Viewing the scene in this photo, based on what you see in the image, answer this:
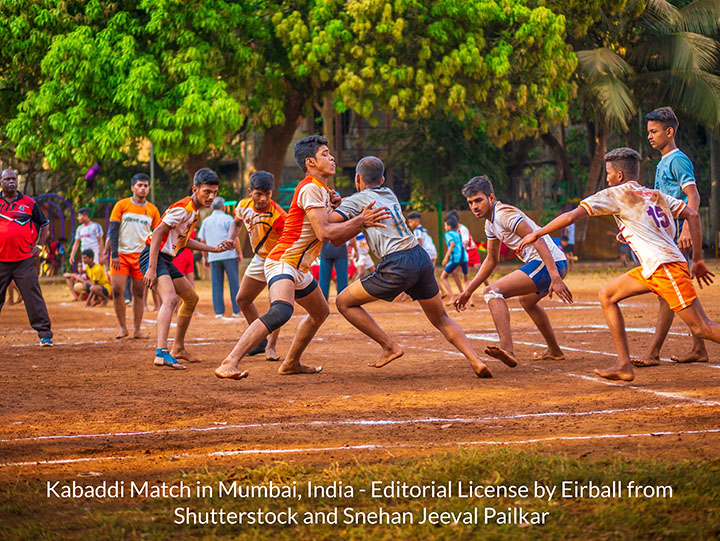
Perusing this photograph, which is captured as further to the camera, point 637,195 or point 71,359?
point 71,359

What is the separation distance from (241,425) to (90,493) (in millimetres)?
1773

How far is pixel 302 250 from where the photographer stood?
7.99 metres

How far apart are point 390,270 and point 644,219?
2033 millimetres

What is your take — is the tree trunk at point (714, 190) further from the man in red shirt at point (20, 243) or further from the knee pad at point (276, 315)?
the knee pad at point (276, 315)

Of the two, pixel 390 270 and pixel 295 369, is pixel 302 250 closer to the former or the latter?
pixel 390 270

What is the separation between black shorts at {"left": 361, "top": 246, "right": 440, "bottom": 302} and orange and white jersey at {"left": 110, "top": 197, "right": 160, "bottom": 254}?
5016 mm

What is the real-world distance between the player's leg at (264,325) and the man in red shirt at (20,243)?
4520mm

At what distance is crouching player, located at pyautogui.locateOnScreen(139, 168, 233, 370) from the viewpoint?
29.9 feet

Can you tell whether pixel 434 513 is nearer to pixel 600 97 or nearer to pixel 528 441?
pixel 528 441

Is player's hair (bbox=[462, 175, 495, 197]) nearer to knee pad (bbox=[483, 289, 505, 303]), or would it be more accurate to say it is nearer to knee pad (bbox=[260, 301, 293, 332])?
knee pad (bbox=[483, 289, 505, 303])

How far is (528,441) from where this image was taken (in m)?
5.39

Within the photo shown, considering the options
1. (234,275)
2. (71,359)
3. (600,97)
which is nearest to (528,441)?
(71,359)

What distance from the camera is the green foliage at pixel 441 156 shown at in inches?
1331

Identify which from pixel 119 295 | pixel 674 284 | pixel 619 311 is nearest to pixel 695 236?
pixel 674 284
